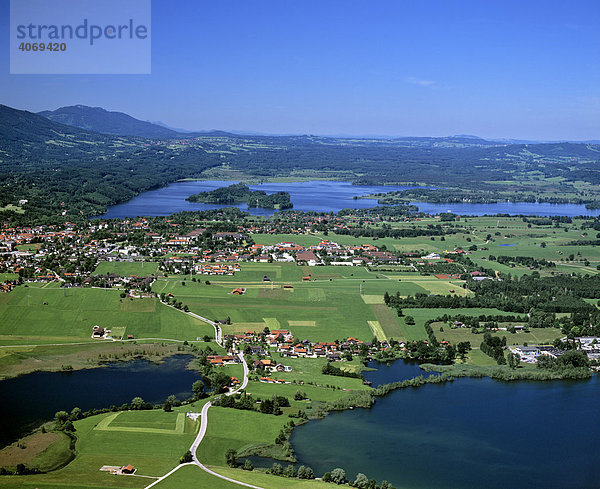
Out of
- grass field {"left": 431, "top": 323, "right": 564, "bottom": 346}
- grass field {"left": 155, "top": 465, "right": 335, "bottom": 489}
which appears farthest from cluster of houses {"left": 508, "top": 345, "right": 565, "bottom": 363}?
grass field {"left": 155, "top": 465, "right": 335, "bottom": 489}

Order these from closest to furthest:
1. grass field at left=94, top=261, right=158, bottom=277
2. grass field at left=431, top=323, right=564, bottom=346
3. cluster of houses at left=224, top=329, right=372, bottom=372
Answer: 1. cluster of houses at left=224, top=329, right=372, bottom=372
2. grass field at left=431, top=323, right=564, bottom=346
3. grass field at left=94, top=261, right=158, bottom=277

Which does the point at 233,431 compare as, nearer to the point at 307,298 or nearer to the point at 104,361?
the point at 104,361

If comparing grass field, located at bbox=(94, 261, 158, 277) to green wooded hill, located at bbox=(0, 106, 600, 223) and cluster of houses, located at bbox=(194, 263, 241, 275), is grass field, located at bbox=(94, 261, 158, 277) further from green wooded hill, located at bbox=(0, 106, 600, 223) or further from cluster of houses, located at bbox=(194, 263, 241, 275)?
green wooded hill, located at bbox=(0, 106, 600, 223)

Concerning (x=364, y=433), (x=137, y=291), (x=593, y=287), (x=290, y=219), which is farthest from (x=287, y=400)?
(x=290, y=219)

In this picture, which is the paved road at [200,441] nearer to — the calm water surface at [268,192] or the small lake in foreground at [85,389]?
the small lake in foreground at [85,389]

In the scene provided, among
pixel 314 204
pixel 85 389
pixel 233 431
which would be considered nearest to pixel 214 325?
pixel 85 389
